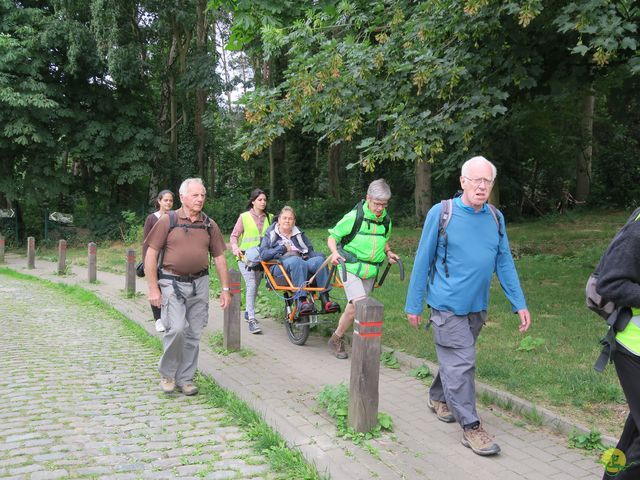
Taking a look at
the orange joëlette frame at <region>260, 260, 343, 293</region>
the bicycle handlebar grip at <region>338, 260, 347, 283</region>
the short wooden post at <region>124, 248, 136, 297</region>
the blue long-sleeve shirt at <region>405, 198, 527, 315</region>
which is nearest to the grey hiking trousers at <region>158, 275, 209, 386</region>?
the bicycle handlebar grip at <region>338, 260, 347, 283</region>

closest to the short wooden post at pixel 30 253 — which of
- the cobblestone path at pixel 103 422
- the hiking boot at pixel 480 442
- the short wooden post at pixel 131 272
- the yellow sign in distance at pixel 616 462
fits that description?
the short wooden post at pixel 131 272

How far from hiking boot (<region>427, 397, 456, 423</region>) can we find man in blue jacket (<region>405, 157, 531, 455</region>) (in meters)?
0.45

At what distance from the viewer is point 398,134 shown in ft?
26.7

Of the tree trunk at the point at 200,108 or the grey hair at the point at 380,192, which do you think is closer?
the grey hair at the point at 380,192

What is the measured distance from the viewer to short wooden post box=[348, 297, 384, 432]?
180 inches

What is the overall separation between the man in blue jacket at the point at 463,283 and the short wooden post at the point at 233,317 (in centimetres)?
322

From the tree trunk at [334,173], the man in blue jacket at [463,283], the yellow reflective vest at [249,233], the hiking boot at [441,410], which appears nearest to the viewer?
the man in blue jacket at [463,283]

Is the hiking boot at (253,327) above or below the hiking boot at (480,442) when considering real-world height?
above

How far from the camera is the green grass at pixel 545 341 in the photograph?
5031 mm

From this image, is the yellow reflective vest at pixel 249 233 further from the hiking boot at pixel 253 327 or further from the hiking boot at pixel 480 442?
the hiking boot at pixel 480 442

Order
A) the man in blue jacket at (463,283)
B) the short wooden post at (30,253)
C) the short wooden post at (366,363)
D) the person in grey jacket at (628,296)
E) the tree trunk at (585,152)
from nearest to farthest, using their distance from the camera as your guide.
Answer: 1. the person in grey jacket at (628,296)
2. the man in blue jacket at (463,283)
3. the short wooden post at (366,363)
4. the short wooden post at (30,253)
5. the tree trunk at (585,152)

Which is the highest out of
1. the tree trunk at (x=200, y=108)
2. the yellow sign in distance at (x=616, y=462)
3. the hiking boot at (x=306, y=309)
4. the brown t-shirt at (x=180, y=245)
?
the tree trunk at (x=200, y=108)

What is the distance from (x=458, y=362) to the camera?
434 cm

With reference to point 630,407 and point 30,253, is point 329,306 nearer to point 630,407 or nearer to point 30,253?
point 630,407
